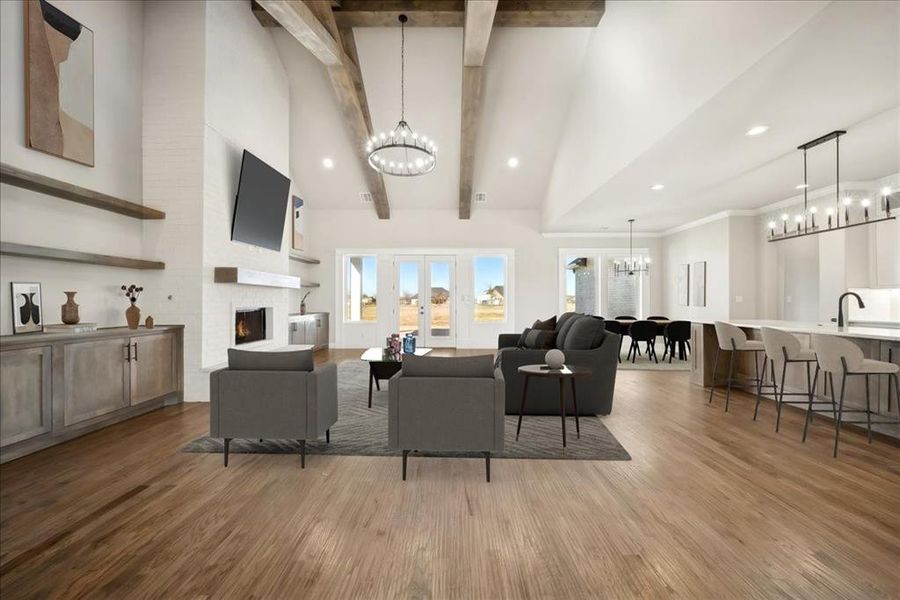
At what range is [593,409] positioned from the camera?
4477 millimetres

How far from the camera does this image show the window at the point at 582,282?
10.4 metres

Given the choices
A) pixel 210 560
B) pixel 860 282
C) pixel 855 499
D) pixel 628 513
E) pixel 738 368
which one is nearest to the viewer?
pixel 210 560

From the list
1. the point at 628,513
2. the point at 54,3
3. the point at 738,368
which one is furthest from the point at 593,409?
the point at 54,3

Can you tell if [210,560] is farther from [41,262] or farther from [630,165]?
[630,165]

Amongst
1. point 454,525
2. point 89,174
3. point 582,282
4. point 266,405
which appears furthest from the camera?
point 582,282

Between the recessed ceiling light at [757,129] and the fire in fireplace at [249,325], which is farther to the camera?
the fire in fireplace at [249,325]

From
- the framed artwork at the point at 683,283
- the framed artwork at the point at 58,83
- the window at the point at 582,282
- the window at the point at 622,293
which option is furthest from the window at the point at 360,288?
the framed artwork at the point at 683,283

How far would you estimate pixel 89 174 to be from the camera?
4.42 meters

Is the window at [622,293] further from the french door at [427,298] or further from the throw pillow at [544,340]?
the throw pillow at [544,340]

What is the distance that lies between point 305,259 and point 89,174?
5.09m

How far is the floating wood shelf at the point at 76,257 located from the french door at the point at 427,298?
5.69 meters

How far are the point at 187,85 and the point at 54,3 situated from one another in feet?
3.95

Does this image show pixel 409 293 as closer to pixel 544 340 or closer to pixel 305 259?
pixel 305 259

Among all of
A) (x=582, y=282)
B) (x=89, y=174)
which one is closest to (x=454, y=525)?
(x=89, y=174)
